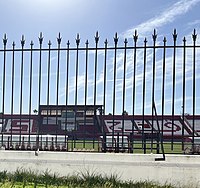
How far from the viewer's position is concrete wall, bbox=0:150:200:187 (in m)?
7.47

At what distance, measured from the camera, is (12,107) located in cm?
888

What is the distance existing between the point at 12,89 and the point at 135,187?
4.03 metres

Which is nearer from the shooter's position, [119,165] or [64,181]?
[64,181]

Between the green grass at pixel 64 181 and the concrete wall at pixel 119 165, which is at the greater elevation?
the concrete wall at pixel 119 165

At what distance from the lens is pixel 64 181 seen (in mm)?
7383

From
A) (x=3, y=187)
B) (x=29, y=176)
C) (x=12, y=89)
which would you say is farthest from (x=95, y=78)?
(x=3, y=187)

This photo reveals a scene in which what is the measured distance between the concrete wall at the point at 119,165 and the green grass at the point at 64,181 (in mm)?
157

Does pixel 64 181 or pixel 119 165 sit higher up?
pixel 119 165

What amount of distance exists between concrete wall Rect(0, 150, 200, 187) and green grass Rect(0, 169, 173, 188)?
0.51ft

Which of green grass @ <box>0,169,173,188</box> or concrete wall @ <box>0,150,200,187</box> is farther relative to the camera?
concrete wall @ <box>0,150,200,187</box>

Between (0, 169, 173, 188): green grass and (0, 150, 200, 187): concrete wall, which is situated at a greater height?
(0, 150, 200, 187): concrete wall

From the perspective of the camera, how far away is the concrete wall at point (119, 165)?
24.5 ft

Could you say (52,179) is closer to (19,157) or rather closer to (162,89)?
(19,157)

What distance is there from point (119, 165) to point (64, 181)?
1.26 m
